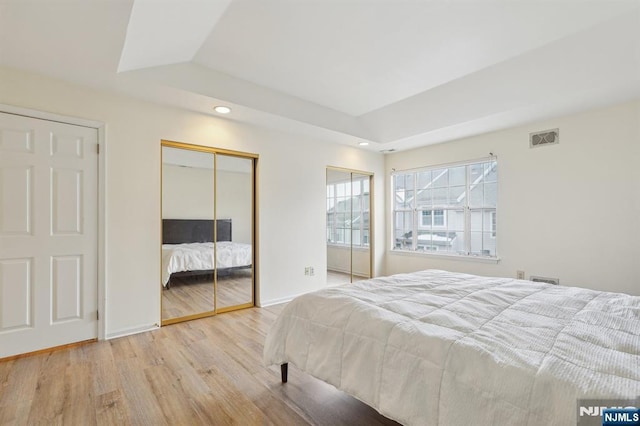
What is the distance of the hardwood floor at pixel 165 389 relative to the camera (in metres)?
1.72

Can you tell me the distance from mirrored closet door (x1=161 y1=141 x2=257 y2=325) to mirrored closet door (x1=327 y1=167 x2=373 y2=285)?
1.61 meters

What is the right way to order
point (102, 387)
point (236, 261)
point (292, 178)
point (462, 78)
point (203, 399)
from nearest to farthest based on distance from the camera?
1. point (203, 399)
2. point (102, 387)
3. point (462, 78)
4. point (236, 261)
5. point (292, 178)

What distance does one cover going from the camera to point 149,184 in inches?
A: 123

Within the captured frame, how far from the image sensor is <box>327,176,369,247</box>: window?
16.9ft

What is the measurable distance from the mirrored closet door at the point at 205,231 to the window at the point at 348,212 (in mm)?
1615

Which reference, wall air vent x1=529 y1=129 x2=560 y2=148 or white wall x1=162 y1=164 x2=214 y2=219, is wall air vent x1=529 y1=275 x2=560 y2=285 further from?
white wall x1=162 y1=164 x2=214 y2=219

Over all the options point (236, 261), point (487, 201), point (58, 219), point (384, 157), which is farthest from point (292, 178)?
point (487, 201)

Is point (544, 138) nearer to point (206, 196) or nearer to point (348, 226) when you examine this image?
point (348, 226)

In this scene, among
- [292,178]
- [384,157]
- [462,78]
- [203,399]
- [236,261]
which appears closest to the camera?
[203,399]

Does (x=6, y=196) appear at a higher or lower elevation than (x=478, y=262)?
higher

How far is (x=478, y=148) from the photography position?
436cm

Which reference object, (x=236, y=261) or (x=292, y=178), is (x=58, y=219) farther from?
(x=292, y=178)

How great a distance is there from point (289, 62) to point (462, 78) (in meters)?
1.94

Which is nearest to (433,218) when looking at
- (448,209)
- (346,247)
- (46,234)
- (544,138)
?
(448,209)
